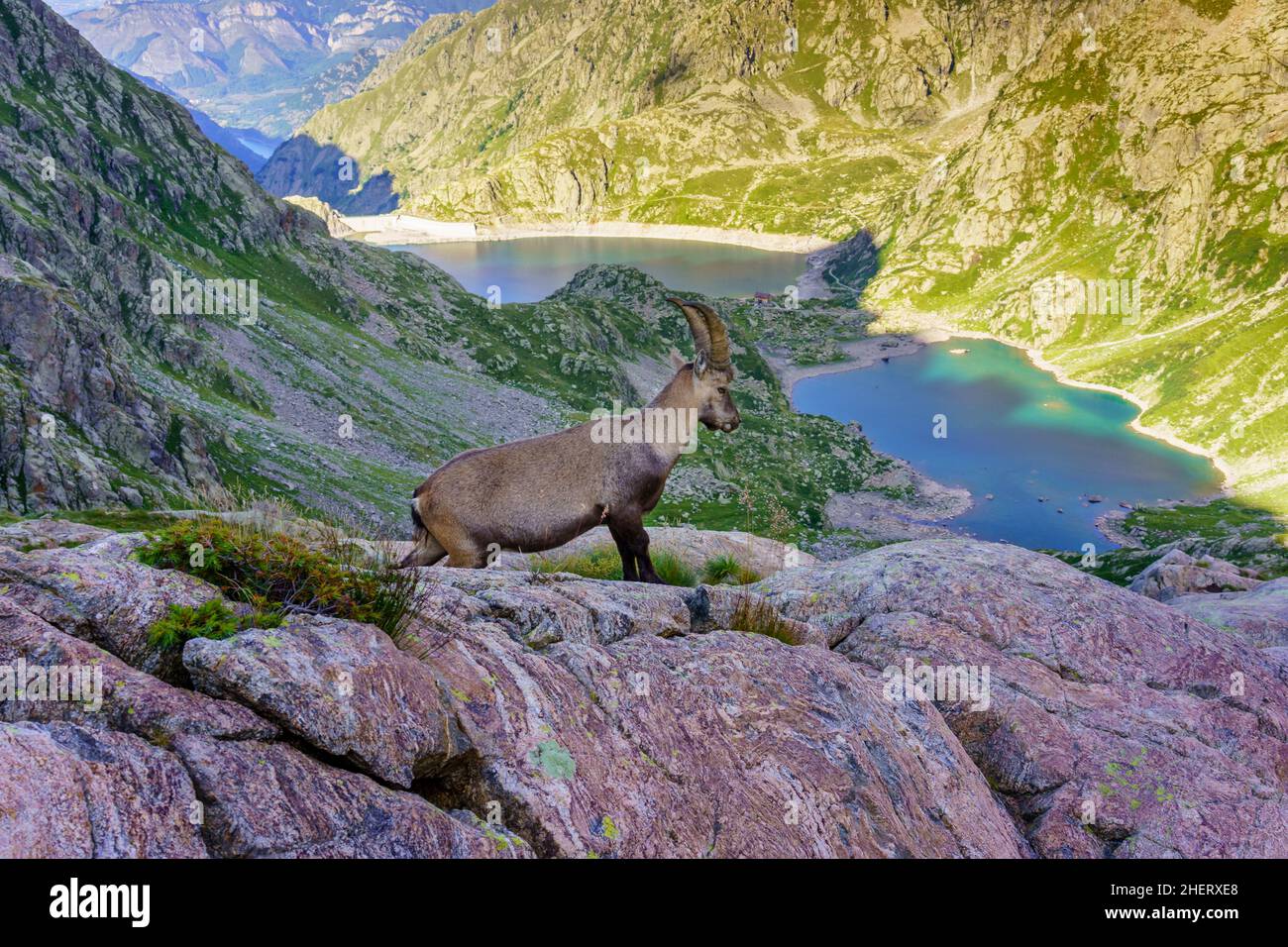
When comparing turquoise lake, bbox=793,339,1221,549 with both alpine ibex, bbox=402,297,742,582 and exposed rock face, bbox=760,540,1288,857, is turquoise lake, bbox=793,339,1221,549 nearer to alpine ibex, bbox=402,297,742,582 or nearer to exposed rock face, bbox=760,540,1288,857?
exposed rock face, bbox=760,540,1288,857

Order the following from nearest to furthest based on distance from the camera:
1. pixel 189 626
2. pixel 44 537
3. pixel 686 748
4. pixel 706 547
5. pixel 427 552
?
pixel 189 626, pixel 686 748, pixel 44 537, pixel 427 552, pixel 706 547

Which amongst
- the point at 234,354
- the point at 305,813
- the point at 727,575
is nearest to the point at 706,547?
the point at 727,575

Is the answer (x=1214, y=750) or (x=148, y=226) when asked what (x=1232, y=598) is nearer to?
(x=1214, y=750)

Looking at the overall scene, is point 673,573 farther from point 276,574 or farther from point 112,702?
point 112,702

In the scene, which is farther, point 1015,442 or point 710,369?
point 1015,442

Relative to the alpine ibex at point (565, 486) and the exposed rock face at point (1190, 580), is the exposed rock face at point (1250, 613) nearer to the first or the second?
the exposed rock face at point (1190, 580)

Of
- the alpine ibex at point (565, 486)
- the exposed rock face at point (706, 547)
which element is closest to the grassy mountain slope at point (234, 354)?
the exposed rock face at point (706, 547)
